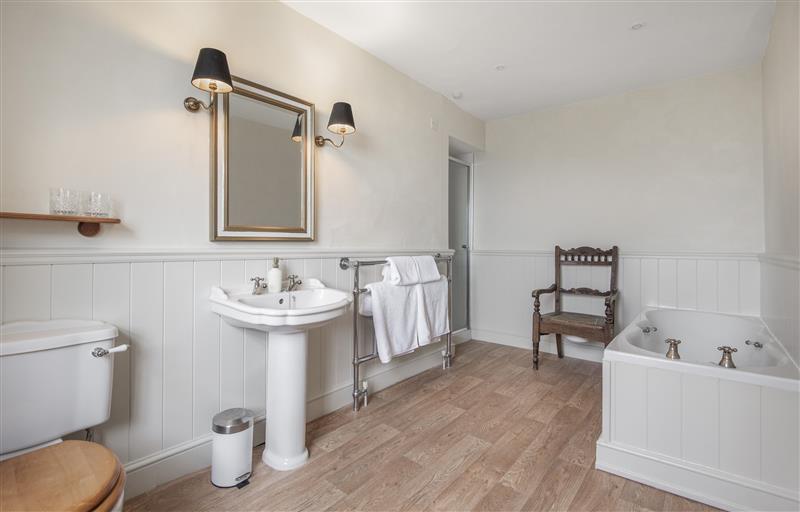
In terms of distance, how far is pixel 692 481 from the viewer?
151 cm

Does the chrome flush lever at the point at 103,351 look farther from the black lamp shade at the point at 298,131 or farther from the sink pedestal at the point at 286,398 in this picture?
the black lamp shade at the point at 298,131

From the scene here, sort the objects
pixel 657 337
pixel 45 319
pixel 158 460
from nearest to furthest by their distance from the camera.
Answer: pixel 45 319, pixel 158 460, pixel 657 337

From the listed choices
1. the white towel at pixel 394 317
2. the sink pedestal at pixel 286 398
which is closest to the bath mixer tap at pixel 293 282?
the sink pedestal at pixel 286 398

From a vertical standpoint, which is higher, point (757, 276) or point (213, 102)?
point (213, 102)

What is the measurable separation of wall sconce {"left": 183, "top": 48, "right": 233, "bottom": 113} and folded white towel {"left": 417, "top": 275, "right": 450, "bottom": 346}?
5.34ft

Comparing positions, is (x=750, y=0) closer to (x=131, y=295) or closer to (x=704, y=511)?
(x=704, y=511)

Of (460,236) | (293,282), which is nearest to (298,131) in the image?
(293,282)

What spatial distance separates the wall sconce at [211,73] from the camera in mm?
1453

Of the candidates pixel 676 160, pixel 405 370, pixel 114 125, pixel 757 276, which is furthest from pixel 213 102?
pixel 757 276

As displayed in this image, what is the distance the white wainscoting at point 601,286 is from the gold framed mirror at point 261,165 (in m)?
2.29

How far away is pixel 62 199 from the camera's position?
1269mm

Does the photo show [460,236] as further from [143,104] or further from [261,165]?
[143,104]

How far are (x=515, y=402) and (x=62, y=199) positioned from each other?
248 cm

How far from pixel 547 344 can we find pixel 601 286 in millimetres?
741
